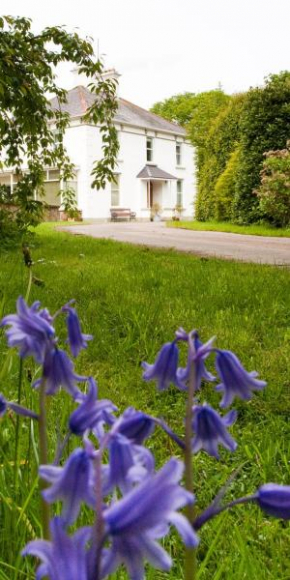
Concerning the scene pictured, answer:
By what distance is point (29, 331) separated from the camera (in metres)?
0.67

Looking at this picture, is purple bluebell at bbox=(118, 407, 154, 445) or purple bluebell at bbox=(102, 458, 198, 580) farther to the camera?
purple bluebell at bbox=(118, 407, 154, 445)

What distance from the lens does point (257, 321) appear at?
161 inches

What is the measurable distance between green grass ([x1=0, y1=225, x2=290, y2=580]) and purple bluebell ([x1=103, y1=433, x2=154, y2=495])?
0.55m

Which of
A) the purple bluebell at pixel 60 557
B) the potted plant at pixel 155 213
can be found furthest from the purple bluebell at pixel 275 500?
the potted plant at pixel 155 213

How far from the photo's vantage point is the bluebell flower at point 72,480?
1.60 feet

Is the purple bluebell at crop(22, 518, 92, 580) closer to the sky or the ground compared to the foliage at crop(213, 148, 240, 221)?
closer to the ground

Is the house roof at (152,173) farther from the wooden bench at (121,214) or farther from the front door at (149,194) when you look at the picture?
the wooden bench at (121,214)

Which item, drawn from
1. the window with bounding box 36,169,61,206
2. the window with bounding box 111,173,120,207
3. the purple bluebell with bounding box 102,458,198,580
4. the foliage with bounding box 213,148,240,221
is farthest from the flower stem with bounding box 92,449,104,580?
the window with bounding box 36,169,61,206

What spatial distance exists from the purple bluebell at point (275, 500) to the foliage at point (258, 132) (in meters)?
16.3

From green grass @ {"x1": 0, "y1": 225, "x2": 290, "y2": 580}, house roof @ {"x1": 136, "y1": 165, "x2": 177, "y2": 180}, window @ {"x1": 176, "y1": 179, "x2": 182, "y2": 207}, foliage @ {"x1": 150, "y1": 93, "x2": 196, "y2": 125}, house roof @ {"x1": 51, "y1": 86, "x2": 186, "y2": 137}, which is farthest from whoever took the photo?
foliage @ {"x1": 150, "y1": 93, "x2": 196, "y2": 125}

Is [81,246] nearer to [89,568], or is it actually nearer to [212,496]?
[212,496]

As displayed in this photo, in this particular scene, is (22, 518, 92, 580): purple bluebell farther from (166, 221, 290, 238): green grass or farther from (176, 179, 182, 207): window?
(176, 179, 182, 207): window

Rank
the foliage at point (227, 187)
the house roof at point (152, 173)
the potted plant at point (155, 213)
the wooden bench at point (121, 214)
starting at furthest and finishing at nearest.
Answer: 1. the house roof at point (152, 173)
2. the potted plant at point (155, 213)
3. the wooden bench at point (121, 214)
4. the foliage at point (227, 187)

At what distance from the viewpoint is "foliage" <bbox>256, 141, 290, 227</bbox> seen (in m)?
15.0
